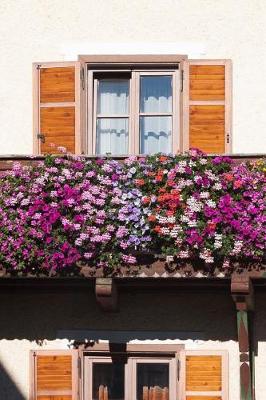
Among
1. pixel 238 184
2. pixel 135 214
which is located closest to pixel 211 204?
pixel 238 184

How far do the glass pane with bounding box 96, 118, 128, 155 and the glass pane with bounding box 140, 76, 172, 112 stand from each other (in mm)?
292

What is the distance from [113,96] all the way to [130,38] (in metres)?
0.67

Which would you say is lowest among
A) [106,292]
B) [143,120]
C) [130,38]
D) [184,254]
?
[106,292]

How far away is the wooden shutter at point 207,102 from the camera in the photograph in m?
14.5

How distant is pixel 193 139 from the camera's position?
1450cm

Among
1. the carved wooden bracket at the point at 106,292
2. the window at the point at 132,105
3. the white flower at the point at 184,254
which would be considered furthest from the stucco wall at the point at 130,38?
the carved wooden bracket at the point at 106,292

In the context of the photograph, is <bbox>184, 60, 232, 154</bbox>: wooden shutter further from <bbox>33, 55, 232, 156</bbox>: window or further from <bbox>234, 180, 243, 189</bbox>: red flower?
<bbox>234, 180, 243, 189</bbox>: red flower

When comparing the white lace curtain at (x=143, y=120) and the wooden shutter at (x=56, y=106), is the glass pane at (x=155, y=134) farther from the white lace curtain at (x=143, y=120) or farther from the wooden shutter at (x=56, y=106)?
the wooden shutter at (x=56, y=106)

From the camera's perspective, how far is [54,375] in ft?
47.1

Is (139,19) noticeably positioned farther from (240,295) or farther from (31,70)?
(240,295)

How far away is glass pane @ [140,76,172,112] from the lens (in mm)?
14961

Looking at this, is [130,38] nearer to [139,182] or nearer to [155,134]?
[155,134]

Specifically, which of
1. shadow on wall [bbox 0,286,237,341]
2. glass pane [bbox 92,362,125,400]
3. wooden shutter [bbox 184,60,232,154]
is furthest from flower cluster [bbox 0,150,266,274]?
glass pane [bbox 92,362,125,400]

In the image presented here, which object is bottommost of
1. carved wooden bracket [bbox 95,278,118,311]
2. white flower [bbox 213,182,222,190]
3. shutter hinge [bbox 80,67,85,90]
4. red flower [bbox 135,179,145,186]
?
carved wooden bracket [bbox 95,278,118,311]
